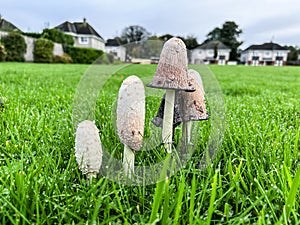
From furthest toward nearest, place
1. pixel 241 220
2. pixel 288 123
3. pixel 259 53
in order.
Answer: pixel 259 53 → pixel 288 123 → pixel 241 220

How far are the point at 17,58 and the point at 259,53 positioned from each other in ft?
143

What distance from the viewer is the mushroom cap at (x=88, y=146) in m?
0.85

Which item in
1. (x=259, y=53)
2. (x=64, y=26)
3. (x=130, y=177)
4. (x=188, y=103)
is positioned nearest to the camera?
(x=130, y=177)

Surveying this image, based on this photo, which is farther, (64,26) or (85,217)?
(64,26)

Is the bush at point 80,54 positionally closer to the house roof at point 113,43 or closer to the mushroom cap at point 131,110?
the house roof at point 113,43

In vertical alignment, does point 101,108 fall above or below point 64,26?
below

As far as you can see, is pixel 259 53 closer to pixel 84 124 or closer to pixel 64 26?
pixel 64 26

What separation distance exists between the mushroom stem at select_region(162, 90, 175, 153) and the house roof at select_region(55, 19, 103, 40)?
31771 millimetres

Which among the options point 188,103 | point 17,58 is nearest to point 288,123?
point 188,103

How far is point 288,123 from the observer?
2039mm

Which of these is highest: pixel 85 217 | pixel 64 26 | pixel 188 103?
pixel 64 26

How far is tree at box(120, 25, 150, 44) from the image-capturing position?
272 centimetres

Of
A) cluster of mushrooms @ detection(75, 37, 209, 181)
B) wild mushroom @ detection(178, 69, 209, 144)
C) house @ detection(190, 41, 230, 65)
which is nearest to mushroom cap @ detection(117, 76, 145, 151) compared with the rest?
cluster of mushrooms @ detection(75, 37, 209, 181)

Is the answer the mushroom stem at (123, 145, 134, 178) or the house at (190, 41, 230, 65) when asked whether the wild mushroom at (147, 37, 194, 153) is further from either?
the house at (190, 41, 230, 65)
